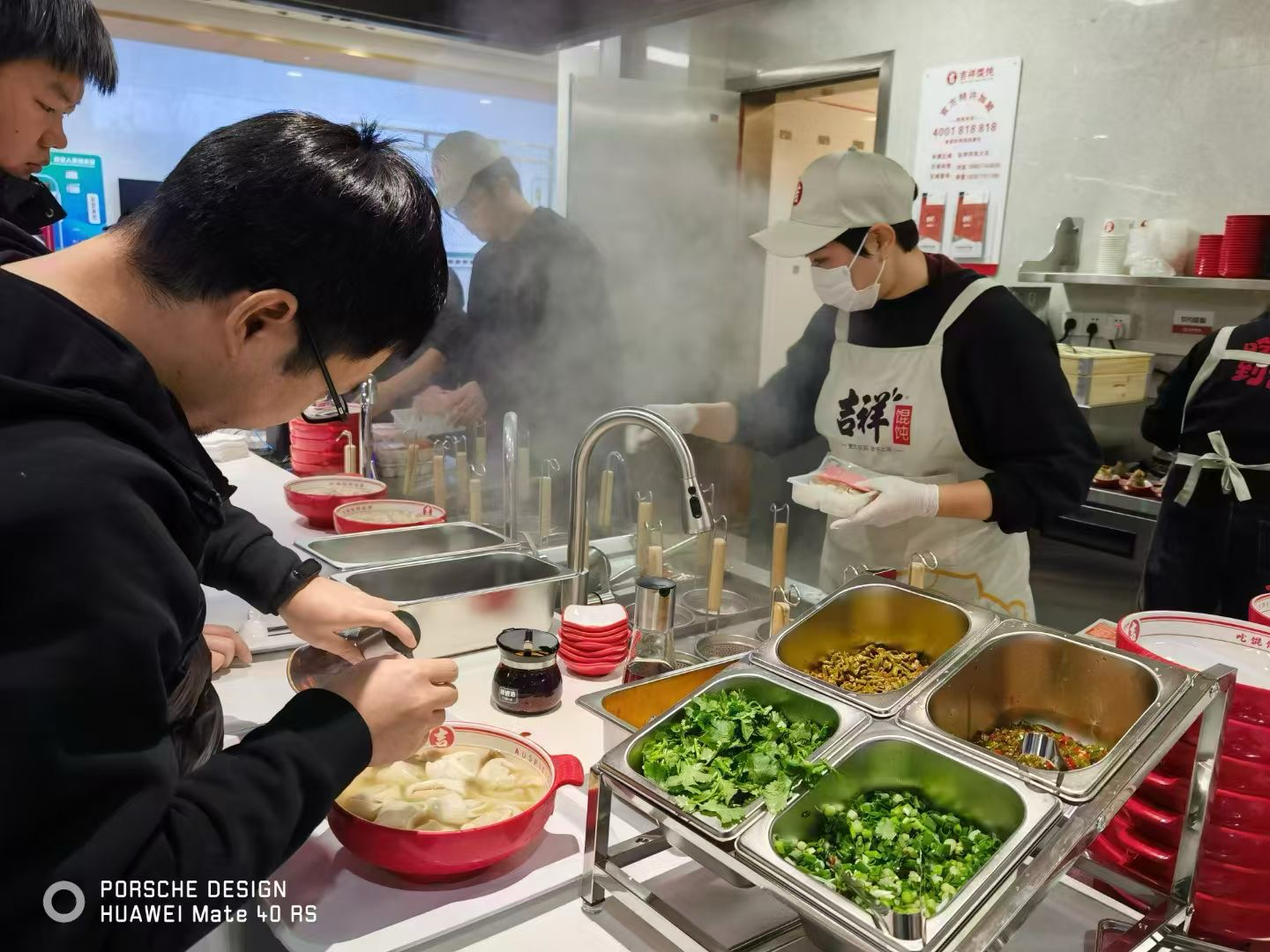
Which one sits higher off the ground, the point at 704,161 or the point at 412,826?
the point at 704,161

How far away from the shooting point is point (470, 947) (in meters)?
0.98

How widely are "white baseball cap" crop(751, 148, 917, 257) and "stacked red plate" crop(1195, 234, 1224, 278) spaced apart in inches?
63.3

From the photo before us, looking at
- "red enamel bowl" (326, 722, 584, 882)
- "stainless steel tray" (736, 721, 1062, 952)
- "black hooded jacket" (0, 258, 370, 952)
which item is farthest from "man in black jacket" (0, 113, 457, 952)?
"stainless steel tray" (736, 721, 1062, 952)

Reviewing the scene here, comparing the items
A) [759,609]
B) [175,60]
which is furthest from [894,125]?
[175,60]

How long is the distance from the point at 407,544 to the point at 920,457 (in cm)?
131

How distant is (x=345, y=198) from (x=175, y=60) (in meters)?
5.14

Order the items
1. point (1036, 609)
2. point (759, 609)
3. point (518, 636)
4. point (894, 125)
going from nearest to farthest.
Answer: point (518, 636)
point (759, 609)
point (1036, 609)
point (894, 125)

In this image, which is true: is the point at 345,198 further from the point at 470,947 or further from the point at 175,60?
the point at 175,60

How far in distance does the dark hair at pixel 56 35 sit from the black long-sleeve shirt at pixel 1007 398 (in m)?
1.79

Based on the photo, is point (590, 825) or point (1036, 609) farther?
point (1036, 609)

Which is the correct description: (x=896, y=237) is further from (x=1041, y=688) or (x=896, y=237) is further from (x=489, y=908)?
(x=489, y=908)

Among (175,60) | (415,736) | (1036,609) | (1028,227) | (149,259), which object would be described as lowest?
(1036,609)

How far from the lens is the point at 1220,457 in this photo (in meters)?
3.01

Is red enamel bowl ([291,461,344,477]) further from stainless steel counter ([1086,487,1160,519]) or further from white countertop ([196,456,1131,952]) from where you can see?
stainless steel counter ([1086,487,1160,519])
